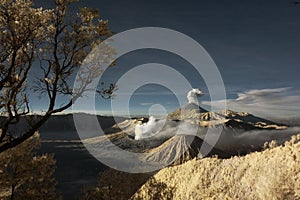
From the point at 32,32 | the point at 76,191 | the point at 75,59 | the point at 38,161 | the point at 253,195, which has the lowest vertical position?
the point at 76,191

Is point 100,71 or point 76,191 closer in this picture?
point 100,71

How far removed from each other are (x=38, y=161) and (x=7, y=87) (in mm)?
13550

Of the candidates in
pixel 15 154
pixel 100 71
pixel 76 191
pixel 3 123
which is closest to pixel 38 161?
pixel 15 154

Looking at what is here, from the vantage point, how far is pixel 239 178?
25.9 meters

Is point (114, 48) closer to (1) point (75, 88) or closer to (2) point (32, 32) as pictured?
(1) point (75, 88)

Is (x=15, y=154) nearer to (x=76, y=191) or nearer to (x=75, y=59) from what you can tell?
(x=75, y=59)

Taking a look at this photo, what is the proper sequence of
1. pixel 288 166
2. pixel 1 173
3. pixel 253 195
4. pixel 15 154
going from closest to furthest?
pixel 288 166 < pixel 253 195 < pixel 1 173 < pixel 15 154

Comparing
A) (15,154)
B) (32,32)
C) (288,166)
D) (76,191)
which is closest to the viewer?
(32,32)

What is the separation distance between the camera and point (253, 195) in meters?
21.8

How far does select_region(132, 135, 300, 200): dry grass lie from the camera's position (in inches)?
753

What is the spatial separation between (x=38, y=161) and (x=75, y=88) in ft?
48.0

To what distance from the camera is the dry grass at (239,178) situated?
1912 centimetres

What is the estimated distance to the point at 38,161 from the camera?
2681cm

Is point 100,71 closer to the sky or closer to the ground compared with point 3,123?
closer to the sky
